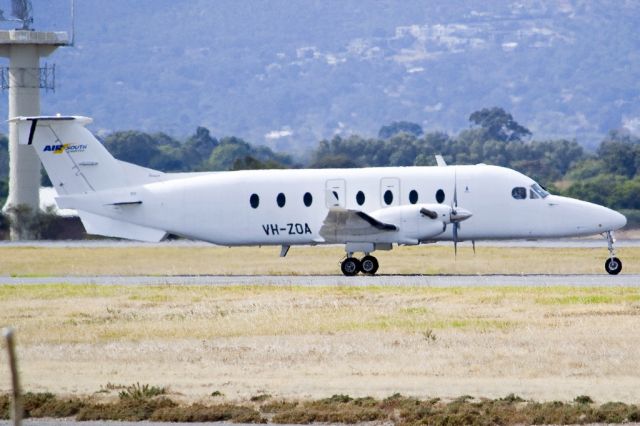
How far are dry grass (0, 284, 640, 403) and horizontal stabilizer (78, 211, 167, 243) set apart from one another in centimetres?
507

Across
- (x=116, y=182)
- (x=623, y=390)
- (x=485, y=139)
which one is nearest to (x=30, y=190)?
(x=116, y=182)

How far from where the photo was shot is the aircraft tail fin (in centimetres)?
3872

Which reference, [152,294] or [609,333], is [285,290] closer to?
[152,294]

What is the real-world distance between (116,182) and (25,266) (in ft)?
26.4

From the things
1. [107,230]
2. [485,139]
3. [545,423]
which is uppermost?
[485,139]

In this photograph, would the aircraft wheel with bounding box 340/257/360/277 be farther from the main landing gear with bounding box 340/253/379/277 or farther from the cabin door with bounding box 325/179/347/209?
the cabin door with bounding box 325/179/347/209

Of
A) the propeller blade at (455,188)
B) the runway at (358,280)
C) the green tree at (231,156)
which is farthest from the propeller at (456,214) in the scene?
the green tree at (231,156)

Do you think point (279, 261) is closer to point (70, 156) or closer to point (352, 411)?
point (70, 156)

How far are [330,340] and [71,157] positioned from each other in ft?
53.1

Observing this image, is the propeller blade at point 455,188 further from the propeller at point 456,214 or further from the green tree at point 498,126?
the green tree at point 498,126

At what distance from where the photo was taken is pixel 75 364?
22656 mm

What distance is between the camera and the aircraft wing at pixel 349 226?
36.8 meters

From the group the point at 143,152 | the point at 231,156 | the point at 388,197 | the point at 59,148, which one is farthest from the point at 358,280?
the point at 143,152

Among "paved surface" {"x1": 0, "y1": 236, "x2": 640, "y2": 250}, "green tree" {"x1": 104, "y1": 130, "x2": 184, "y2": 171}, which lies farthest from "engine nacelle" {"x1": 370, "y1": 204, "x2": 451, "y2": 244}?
"green tree" {"x1": 104, "y1": 130, "x2": 184, "y2": 171}
